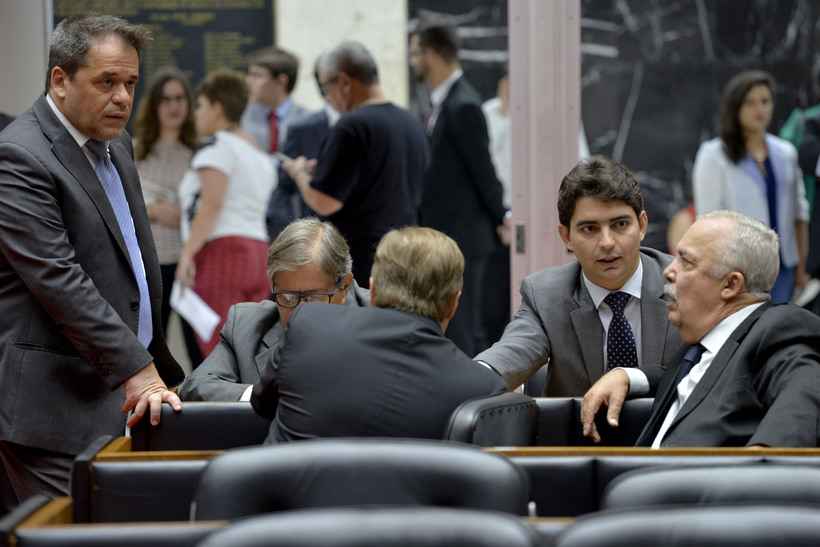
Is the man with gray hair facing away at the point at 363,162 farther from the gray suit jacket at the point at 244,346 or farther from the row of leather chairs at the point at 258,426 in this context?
the row of leather chairs at the point at 258,426

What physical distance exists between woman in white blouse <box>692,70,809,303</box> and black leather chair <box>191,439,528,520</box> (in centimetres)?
473

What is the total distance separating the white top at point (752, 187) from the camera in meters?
6.90

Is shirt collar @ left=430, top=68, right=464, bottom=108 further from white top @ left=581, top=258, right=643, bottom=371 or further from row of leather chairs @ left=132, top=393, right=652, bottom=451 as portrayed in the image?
row of leather chairs @ left=132, top=393, right=652, bottom=451

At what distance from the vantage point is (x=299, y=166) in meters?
6.63

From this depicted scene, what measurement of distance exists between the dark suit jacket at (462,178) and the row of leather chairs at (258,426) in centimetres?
327

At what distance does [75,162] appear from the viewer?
360 centimetres

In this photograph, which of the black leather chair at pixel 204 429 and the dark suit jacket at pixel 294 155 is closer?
the black leather chair at pixel 204 429

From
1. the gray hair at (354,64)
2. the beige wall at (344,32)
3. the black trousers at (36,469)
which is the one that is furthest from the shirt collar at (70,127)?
the beige wall at (344,32)

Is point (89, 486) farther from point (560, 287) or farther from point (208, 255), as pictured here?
point (208, 255)

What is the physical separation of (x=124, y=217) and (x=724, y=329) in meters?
1.65

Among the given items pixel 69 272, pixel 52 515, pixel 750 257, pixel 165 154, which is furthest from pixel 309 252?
pixel 165 154

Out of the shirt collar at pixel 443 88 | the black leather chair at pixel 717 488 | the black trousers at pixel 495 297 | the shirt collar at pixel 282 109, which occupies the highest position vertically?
the shirt collar at pixel 443 88

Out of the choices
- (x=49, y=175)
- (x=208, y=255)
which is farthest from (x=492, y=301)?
(x=49, y=175)

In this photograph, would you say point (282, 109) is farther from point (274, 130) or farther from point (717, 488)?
point (717, 488)
